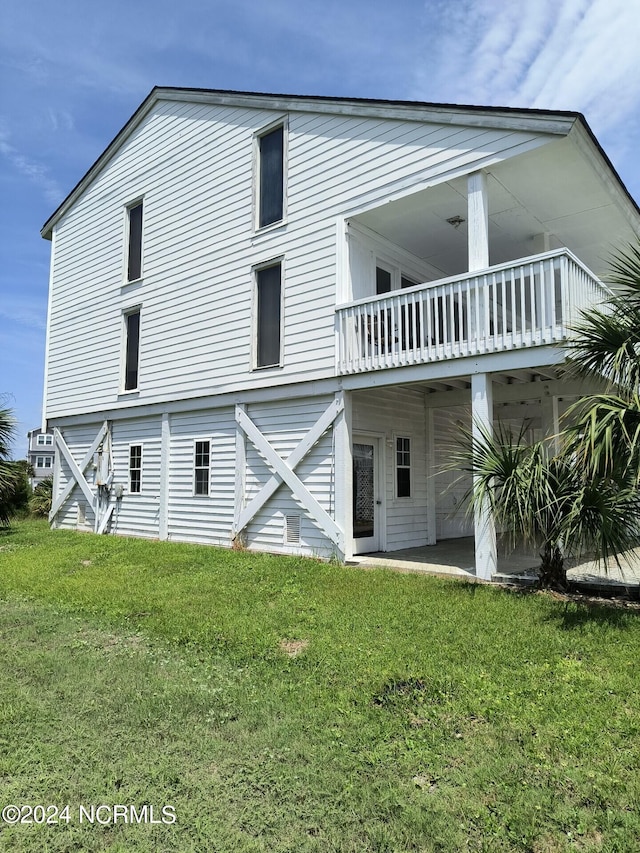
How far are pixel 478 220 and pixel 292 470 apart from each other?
16.9 feet

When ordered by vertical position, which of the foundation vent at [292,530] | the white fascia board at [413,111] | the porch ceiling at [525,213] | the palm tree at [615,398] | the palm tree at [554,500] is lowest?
the foundation vent at [292,530]

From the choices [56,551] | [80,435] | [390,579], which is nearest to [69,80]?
[80,435]

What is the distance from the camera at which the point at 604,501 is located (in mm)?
6027

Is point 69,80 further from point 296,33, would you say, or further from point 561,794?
point 561,794

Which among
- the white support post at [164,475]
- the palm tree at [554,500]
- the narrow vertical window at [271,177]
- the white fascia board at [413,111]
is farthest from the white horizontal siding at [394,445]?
the white support post at [164,475]

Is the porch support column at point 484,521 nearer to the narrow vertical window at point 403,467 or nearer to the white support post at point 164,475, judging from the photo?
the narrow vertical window at point 403,467

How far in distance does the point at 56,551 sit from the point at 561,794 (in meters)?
10.7

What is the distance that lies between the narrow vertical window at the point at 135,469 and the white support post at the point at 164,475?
3.53 feet

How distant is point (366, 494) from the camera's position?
1068 centimetres

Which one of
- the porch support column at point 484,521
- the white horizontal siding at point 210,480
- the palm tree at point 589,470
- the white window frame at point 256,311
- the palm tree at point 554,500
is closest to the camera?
the palm tree at point 589,470

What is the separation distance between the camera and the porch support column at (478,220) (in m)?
8.37

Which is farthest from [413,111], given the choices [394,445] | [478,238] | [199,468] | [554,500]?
[199,468]

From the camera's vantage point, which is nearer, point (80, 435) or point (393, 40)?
point (393, 40)

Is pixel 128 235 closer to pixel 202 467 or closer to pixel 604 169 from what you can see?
pixel 202 467
